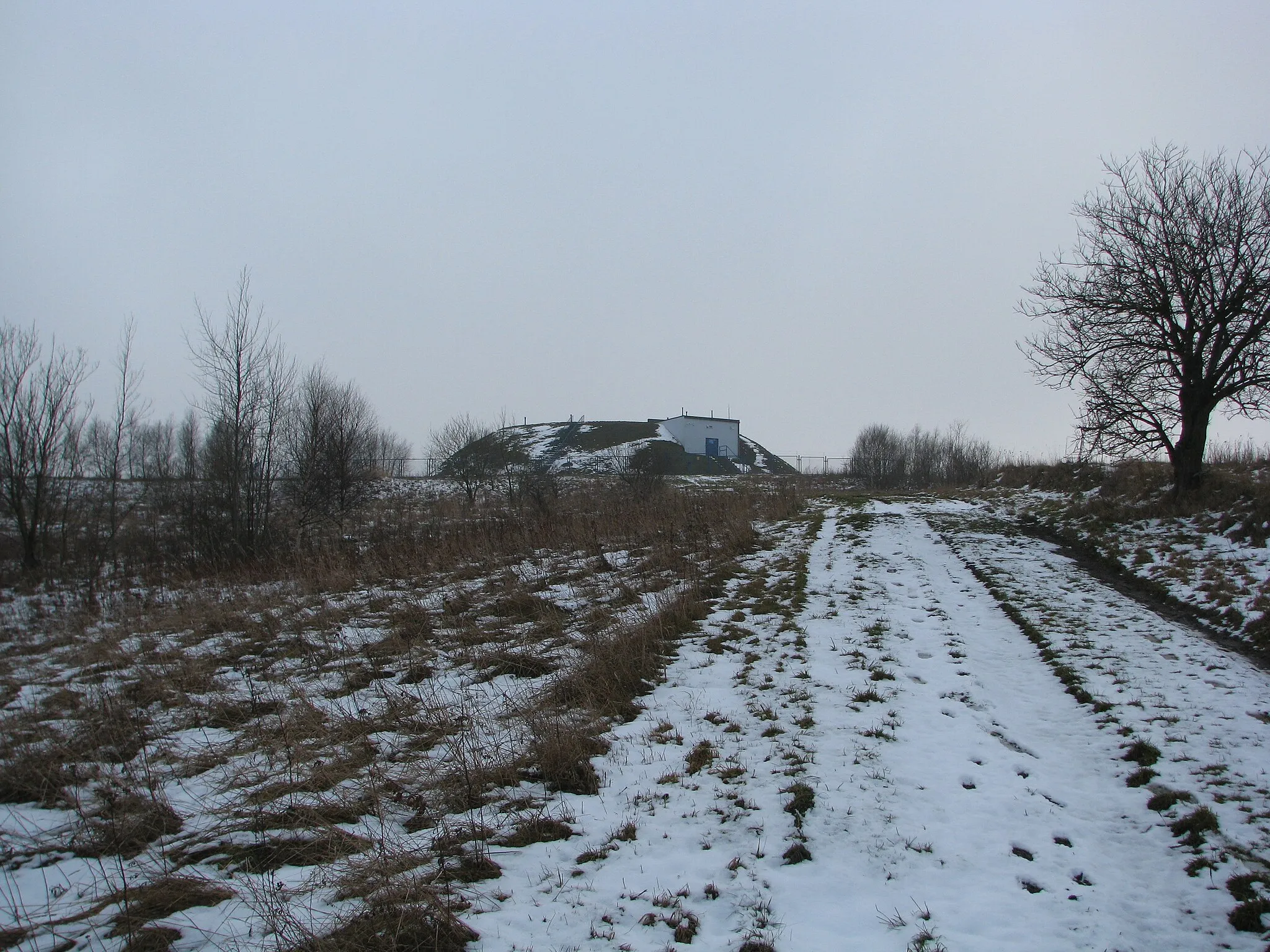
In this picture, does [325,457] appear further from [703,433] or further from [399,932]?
[703,433]

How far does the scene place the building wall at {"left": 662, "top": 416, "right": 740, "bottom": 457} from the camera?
58219 mm

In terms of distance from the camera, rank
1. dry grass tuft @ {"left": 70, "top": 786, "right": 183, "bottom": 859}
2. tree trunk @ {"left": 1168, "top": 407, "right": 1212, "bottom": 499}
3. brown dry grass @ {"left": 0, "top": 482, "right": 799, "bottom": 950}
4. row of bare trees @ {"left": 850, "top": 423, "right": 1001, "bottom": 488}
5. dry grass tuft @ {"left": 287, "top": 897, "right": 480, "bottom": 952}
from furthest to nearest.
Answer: row of bare trees @ {"left": 850, "top": 423, "right": 1001, "bottom": 488}, tree trunk @ {"left": 1168, "top": 407, "right": 1212, "bottom": 499}, dry grass tuft @ {"left": 70, "top": 786, "right": 183, "bottom": 859}, brown dry grass @ {"left": 0, "top": 482, "right": 799, "bottom": 950}, dry grass tuft @ {"left": 287, "top": 897, "right": 480, "bottom": 952}

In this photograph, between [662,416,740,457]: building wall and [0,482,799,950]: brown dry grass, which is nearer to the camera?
[0,482,799,950]: brown dry grass

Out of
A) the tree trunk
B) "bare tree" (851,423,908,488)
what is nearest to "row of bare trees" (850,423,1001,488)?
"bare tree" (851,423,908,488)

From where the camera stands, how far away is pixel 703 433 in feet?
192

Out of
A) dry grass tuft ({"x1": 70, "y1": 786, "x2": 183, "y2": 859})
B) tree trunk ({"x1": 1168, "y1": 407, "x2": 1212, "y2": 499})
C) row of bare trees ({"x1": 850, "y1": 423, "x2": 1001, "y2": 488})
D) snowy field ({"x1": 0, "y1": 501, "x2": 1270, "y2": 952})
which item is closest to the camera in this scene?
snowy field ({"x1": 0, "y1": 501, "x2": 1270, "y2": 952})

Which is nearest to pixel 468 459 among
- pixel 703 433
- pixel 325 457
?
pixel 325 457

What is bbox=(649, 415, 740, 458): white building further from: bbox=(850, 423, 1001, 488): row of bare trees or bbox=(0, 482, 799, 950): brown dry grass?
bbox=(0, 482, 799, 950): brown dry grass

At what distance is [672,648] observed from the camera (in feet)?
24.7

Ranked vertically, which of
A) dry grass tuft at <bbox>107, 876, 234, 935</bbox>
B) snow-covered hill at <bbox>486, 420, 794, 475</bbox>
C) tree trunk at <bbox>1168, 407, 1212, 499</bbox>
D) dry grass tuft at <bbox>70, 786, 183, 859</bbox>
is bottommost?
dry grass tuft at <bbox>70, 786, 183, 859</bbox>

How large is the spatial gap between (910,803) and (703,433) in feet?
180

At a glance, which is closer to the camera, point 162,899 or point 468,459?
point 162,899

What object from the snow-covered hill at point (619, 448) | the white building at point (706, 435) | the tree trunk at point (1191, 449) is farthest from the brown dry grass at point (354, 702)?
the white building at point (706, 435)

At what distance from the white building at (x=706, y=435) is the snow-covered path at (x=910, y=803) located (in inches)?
1982
